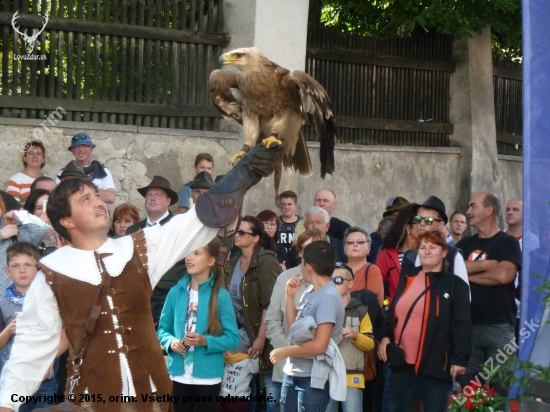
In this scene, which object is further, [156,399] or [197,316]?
[197,316]

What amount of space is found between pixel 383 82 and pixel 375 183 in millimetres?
1497

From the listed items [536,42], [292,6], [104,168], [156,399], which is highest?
[292,6]

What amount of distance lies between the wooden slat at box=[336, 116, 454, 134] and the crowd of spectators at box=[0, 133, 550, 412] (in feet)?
13.5

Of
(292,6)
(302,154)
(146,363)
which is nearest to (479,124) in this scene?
(292,6)

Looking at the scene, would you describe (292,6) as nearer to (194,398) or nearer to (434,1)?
(434,1)

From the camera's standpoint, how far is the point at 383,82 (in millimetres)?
11445

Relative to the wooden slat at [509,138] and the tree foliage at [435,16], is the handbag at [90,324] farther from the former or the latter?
the wooden slat at [509,138]

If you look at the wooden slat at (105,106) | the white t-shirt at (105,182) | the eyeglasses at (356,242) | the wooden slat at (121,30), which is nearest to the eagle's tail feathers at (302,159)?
the eyeglasses at (356,242)

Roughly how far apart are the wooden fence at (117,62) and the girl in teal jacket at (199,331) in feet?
13.1

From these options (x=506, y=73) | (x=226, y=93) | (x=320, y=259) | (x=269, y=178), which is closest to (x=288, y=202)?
(x=269, y=178)

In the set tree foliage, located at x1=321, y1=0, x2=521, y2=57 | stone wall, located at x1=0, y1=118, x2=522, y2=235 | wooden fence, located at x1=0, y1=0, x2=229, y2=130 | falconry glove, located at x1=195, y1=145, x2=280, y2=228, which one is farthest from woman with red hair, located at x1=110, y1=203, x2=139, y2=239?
tree foliage, located at x1=321, y1=0, x2=521, y2=57

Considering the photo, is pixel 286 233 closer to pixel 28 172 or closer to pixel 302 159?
pixel 302 159

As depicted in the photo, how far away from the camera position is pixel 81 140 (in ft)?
27.4

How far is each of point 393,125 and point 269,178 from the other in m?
2.63
